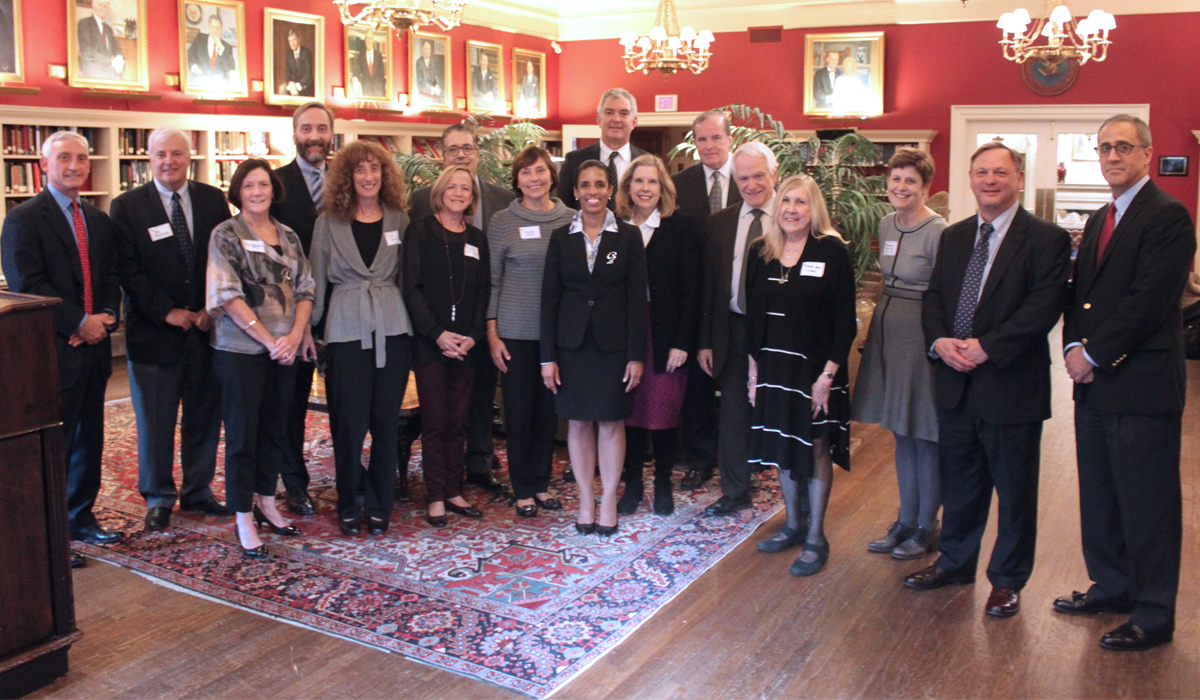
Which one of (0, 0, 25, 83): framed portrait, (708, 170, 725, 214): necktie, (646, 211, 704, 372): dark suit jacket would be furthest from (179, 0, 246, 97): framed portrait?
(646, 211, 704, 372): dark suit jacket

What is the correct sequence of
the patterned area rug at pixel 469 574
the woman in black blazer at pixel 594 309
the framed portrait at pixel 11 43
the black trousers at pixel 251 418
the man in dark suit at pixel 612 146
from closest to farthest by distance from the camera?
the patterned area rug at pixel 469 574 < the black trousers at pixel 251 418 < the woman in black blazer at pixel 594 309 < the man in dark suit at pixel 612 146 < the framed portrait at pixel 11 43

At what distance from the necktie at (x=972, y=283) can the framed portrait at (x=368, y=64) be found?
29.5ft

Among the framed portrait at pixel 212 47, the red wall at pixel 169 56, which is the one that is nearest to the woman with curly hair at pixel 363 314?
the red wall at pixel 169 56

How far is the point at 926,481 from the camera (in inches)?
161

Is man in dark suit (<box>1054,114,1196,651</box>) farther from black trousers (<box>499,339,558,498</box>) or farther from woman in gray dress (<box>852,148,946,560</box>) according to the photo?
black trousers (<box>499,339,558,498</box>)

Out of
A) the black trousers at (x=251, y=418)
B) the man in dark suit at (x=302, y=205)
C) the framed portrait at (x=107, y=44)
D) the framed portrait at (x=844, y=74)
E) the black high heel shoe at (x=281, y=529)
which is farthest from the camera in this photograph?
the framed portrait at (x=844, y=74)

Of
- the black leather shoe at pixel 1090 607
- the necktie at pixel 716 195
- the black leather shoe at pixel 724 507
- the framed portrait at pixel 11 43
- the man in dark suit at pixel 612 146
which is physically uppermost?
the framed portrait at pixel 11 43

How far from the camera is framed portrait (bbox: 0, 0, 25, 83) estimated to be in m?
7.74

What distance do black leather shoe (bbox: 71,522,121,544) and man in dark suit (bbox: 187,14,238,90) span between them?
621 cm

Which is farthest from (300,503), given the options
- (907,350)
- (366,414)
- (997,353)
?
(997,353)

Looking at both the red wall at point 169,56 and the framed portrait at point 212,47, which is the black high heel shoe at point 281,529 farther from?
the framed portrait at point 212,47

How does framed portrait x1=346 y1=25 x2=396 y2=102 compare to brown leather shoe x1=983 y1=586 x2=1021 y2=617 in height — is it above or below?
above

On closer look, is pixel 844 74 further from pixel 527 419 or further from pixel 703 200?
pixel 527 419

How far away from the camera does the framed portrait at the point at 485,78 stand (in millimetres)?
12656
